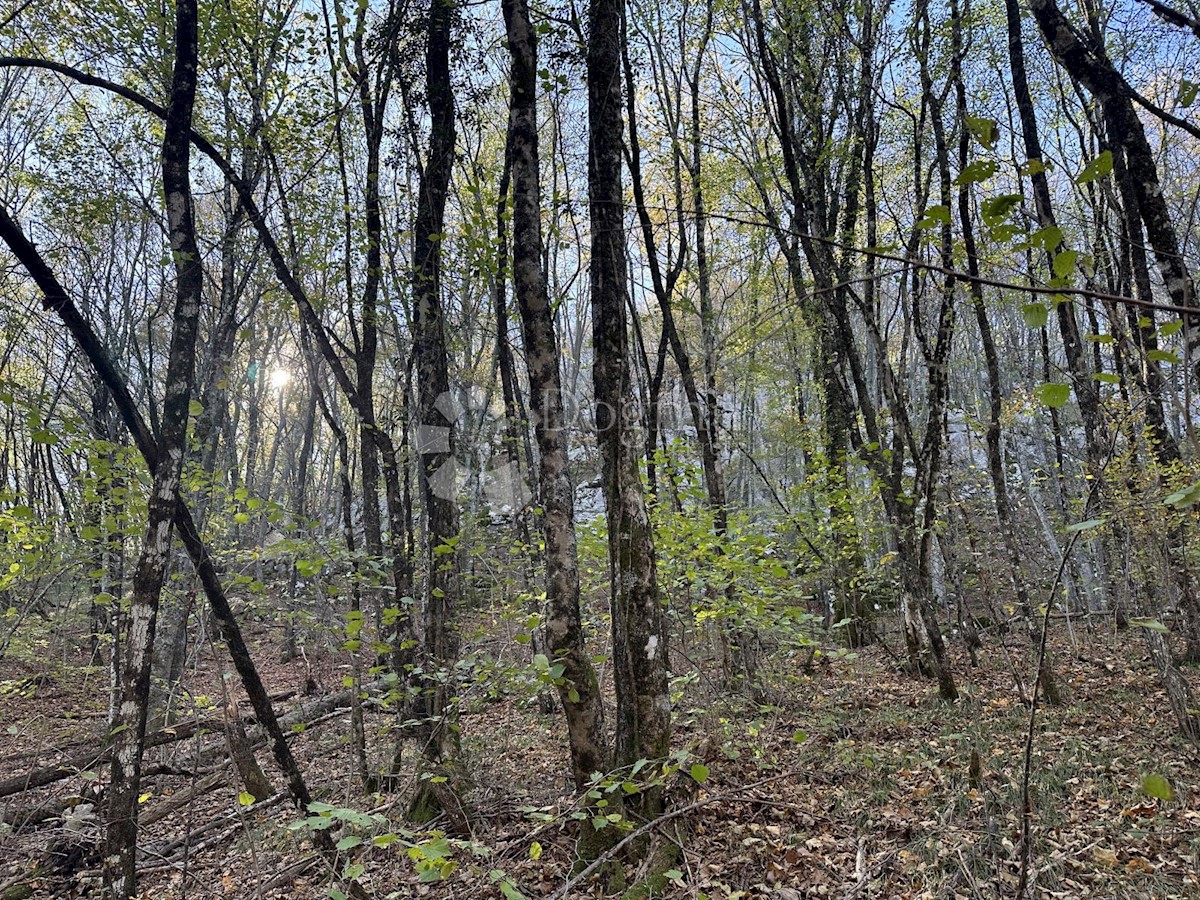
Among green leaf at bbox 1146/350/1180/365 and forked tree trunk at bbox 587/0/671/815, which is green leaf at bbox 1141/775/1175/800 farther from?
forked tree trunk at bbox 587/0/671/815

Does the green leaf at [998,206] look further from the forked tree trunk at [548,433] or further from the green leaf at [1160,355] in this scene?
the forked tree trunk at [548,433]

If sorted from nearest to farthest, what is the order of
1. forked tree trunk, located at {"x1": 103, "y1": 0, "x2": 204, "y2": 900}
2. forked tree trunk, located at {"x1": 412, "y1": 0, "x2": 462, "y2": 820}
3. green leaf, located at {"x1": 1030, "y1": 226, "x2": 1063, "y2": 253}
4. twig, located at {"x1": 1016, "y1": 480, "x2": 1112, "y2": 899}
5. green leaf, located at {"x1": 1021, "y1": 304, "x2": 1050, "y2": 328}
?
1. green leaf, located at {"x1": 1030, "y1": 226, "x2": 1063, "y2": 253}
2. green leaf, located at {"x1": 1021, "y1": 304, "x2": 1050, "y2": 328}
3. twig, located at {"x1": 1016, "y1": 480, "x2": 1112, "y2": 899}
4. forked tree trunk, located at {"x1": 103, "y1": 0, "x2": 204, "y2": 900}
5. forked tree trunk, located at {"x1": 412, "y1": 0, "x2": 462, "y2": 820}

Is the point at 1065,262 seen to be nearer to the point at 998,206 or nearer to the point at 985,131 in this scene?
the point at 998,206

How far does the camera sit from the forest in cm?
378

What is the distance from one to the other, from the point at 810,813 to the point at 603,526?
303 cm

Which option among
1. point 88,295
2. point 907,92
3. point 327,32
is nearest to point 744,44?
point 907,92

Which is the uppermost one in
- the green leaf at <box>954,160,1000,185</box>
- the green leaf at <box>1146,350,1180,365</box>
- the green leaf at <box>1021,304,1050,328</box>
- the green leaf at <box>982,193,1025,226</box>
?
the green leaf at <box>954,160,1000,185</box>

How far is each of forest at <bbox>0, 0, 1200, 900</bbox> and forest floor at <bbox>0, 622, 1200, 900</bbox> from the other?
0.04 metres

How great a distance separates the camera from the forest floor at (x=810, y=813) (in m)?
3.67

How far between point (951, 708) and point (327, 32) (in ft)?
32.6

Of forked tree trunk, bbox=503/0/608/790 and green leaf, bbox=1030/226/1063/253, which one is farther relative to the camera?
forked tree trunk, bbox=503/0/608/790

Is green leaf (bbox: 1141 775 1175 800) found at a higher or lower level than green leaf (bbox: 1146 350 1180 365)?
lower

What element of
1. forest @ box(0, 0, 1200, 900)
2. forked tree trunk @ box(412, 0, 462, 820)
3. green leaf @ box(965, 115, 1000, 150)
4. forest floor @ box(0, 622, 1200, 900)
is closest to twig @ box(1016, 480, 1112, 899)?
forest @ box(0, 0, 1200, 900)

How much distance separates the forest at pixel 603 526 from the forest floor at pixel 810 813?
44mm
